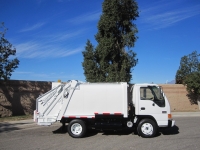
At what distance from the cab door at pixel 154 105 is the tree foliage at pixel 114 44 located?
9.99 meters

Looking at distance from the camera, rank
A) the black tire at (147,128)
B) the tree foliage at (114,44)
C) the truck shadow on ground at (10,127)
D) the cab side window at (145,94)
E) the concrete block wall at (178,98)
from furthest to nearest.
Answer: the concrete block wall at (178,98) → the tree foliage at (114,44) → the truck shadow on ground at (10,127) → the cab side window at (145,94) → the black tire at (147,128)

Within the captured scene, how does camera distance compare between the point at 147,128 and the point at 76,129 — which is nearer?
the point at 147,128

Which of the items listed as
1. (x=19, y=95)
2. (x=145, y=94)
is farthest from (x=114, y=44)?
(x=145, y=94)

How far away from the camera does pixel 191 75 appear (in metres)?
23.5

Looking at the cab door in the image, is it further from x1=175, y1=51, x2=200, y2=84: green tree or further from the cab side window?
x1=175, y1=51, x2=200, y2=84: green tree

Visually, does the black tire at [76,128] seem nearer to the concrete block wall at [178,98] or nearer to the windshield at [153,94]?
the windshield at [153,94]

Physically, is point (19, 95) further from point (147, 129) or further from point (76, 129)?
point (147, 129)

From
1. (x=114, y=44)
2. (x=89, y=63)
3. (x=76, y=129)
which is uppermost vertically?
(x=114, y=44)

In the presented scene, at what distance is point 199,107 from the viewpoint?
2450 cm

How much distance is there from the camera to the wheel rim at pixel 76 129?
→ 34.6 feet

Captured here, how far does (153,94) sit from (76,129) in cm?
363

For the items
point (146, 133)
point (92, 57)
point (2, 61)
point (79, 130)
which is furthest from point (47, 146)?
point (92, 57)

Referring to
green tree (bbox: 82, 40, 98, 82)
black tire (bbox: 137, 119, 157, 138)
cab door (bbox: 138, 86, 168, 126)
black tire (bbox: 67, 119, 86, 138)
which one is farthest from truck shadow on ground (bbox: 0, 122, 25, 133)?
green tree (bbox: 82, 40, 98, 82)

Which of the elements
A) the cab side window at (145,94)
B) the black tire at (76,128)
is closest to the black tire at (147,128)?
the cab side window at (145,94)
